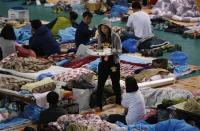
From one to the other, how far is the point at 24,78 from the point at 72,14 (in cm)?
475

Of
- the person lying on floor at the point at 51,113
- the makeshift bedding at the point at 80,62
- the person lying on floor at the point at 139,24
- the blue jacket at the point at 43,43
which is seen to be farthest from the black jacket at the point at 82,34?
the person lying on floor at the point at 51,113

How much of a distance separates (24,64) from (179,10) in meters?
8.42

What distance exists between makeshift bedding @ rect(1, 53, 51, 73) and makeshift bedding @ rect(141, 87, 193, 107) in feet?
7.54

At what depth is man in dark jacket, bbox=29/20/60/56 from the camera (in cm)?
1259

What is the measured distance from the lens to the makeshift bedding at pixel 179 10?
17.6m

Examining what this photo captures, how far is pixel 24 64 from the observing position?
10.9 metres

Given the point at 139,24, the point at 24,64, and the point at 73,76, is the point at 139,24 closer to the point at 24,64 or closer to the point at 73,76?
the point at 24,64

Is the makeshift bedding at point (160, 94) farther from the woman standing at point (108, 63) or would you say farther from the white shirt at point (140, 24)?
the white shirt at point (140, 24)

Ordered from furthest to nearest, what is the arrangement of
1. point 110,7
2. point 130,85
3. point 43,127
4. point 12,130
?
point 110,7
point 12,130
point 130,85
point 43,127

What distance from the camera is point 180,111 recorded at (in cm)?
807

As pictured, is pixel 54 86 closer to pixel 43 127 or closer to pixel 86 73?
pixel 86 73

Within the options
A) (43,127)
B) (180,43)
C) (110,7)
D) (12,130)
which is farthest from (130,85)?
Answer: (110,7)

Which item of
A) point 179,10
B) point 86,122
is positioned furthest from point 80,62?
point 179,10

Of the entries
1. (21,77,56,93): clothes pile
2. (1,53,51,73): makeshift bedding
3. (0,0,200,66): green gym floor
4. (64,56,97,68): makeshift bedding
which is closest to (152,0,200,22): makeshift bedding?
(0,0,200,66): green gym floor
